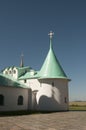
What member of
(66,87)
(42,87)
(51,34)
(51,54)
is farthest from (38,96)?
(51,34)

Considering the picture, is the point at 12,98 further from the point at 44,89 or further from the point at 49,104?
the point at 49,104

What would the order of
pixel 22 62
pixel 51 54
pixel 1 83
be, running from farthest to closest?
pixel 22 62 < pixel 51 54 < pixel 1 83

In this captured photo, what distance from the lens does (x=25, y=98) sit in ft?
111

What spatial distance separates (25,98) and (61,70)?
6664 millimetres

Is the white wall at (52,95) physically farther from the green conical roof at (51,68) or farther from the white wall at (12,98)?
the white wall at (12,98)

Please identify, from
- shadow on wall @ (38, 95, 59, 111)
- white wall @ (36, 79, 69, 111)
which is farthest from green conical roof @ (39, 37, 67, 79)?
shadow on wall @ (38, 95, 59, 111)

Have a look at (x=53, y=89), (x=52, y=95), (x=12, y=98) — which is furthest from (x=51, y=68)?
(x=12, y=98)

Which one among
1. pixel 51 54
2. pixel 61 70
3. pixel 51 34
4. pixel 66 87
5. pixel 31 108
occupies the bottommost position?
pixel 31 108

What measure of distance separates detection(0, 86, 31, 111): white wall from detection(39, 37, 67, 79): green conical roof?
3.82 m

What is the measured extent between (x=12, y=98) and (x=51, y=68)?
7469 mm

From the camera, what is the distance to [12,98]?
3112 cm

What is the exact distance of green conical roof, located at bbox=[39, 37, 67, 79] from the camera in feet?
112

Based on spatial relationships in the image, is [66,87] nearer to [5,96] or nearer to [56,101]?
[56,101]

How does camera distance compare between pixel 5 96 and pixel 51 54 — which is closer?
pixel 5 96
